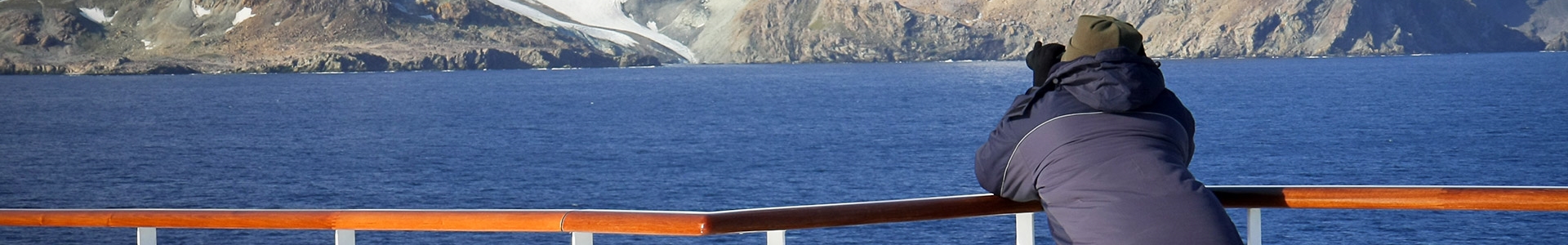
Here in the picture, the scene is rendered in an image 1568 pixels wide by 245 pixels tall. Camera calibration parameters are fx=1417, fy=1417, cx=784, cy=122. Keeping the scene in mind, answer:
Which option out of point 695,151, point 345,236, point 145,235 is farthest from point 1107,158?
point 695,151

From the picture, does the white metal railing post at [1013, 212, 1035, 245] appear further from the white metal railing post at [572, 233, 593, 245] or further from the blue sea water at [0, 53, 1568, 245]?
the blue sea water at [0, 53, 1568, 245]

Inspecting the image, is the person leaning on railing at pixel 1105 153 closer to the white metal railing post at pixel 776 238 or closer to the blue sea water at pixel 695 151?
the white metal railing post at pixel 776 238

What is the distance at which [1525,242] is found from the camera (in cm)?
3706

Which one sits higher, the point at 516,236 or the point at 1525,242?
the point at 516,236

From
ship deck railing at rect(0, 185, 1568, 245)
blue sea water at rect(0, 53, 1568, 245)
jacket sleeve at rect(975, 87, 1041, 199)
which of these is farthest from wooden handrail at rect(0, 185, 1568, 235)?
blue sea water at rect(0, 53, 1568, 245)

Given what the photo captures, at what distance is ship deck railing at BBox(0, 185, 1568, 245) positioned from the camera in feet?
7.95

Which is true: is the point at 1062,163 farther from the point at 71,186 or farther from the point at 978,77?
the point at 978,77

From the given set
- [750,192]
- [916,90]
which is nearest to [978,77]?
[916,90]

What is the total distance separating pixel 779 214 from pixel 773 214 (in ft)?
0.04

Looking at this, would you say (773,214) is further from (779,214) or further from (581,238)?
(581,238)

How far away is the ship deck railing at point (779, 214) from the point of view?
2.42 meters

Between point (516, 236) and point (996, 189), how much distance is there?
134 feet

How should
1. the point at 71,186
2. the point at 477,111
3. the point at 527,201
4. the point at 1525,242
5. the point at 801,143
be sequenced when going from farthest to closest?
1. the point at 477,111
2. the point at 801,143
3. the point at 71,186
4. the point at 527,201
5. the point at 1525,242

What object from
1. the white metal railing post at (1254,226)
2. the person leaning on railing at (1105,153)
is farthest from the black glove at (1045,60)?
the white metal railing post at (1254,226)
